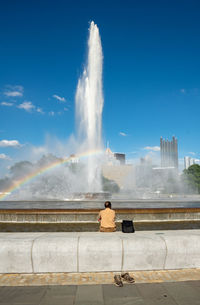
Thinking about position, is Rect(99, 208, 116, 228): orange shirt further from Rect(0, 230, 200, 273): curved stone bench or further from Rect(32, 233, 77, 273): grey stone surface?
Rect(32, 233, 77, 273): grey stone surface

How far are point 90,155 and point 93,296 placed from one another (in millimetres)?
32681

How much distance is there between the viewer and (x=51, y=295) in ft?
13.2

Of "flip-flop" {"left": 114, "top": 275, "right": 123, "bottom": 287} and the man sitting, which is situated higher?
the man sitting

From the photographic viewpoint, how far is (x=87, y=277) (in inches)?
189

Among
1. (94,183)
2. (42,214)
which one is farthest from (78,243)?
(94,183)

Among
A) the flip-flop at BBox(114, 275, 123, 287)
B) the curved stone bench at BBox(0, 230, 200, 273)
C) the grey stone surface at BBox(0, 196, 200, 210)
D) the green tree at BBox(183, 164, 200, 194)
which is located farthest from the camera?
the green tree at BBox(183, 164, 200, 194)

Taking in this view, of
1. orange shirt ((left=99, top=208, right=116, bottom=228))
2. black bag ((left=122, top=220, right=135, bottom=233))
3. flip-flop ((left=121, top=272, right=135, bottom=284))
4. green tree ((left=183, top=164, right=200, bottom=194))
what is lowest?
flip-flop ((left=121, top=272, right=135, bottom=284))

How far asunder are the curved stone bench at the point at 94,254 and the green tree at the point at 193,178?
268ft

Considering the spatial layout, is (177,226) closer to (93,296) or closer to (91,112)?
(93,296)

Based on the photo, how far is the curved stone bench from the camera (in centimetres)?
492

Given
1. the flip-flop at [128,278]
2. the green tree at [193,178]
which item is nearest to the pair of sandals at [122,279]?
the flip-flop at [128,278]

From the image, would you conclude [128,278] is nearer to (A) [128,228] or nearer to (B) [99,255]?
(B) [99,255]

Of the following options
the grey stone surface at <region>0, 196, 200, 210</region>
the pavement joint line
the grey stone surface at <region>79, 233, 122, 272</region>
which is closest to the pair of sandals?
the pavement joint line

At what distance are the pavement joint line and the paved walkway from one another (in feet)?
0.69
